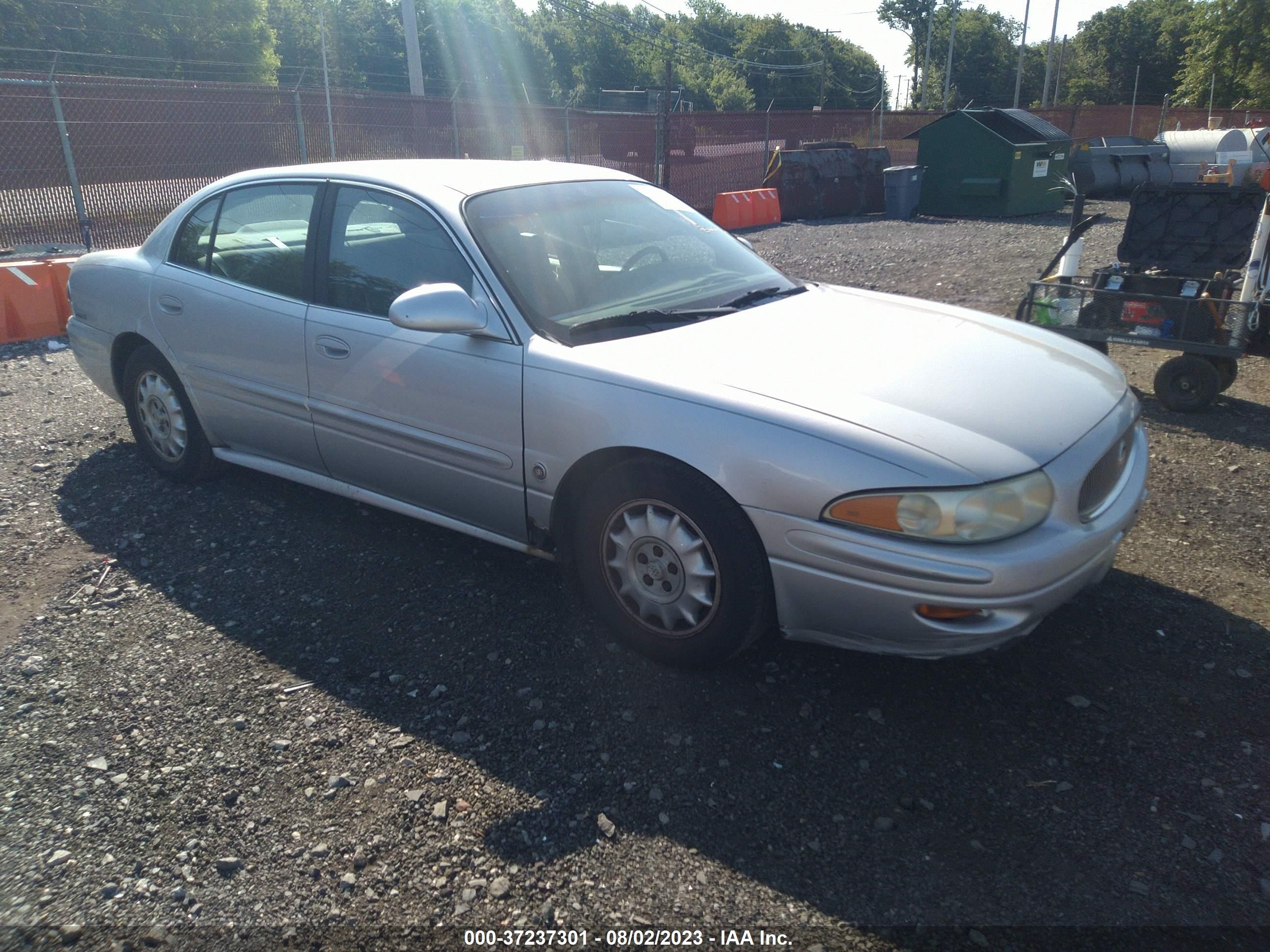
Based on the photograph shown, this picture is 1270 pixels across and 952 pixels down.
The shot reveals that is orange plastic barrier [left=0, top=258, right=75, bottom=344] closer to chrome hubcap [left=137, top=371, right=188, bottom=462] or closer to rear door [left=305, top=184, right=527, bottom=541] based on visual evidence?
chrome hubcap [left=137, top=371, right=188, bottom=462]

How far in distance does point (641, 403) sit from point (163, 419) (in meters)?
3.07

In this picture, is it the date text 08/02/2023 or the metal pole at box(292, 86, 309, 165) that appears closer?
the date text 08/02/2023

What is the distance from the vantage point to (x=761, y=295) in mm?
3953

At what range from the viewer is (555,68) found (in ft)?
260

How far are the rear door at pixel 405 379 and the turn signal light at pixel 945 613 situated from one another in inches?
58.0

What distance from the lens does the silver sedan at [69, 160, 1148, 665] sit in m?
2.74

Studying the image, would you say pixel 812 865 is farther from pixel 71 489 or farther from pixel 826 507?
pixel 71 489

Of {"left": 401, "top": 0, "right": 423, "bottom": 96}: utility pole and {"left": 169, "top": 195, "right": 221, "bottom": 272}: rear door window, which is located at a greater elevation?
{"left": 401, "top": 0, "right": 423, "bottom": 96}: utility pole

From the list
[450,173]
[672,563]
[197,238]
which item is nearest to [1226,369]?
[672,563]

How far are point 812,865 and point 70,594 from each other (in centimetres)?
321

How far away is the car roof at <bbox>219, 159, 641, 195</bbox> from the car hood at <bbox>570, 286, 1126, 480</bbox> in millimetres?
1049

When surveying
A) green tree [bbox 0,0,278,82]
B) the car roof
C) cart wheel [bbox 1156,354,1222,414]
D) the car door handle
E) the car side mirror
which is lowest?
cart wheel [bbox 1156,354,1222,414]

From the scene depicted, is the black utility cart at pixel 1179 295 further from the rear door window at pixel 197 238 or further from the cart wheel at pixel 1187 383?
the rear door window at pixel 197 238

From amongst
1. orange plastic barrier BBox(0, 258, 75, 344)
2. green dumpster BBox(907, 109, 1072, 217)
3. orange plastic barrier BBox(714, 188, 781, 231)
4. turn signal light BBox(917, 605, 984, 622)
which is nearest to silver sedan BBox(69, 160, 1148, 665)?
turn signal light BBox(917, 605, 984, 622)
